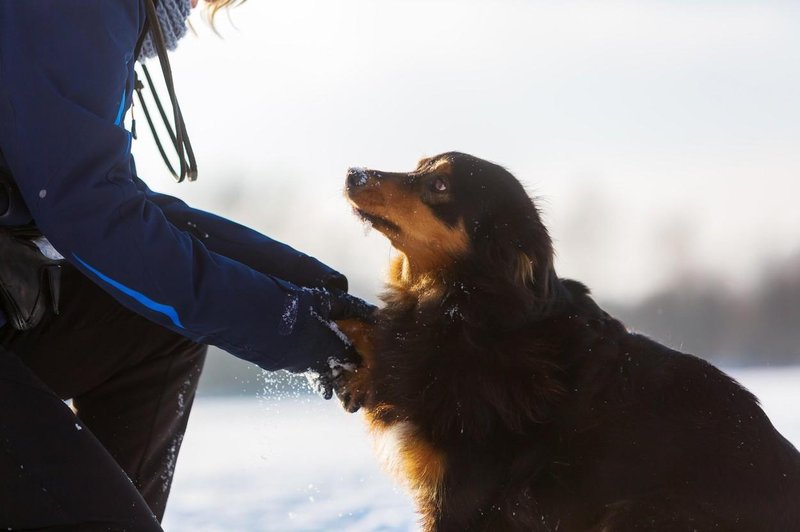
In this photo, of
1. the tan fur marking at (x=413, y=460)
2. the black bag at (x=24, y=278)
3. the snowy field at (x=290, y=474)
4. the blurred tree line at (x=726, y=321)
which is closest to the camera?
the black bag at (x=24, y=278)

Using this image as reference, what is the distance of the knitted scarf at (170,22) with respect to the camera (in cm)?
209

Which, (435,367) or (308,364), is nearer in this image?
(308,364)

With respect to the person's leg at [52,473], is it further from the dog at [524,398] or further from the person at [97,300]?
the dog at [524,398]

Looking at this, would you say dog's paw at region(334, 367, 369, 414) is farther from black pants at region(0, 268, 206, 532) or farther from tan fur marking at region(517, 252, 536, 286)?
tan fur marking at region(517, 252, 536, 286)

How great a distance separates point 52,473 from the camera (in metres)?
1.71

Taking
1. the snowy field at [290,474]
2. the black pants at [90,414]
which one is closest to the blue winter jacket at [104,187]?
the black pants at [90,414]

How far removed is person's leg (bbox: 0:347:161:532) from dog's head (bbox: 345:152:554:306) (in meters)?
1.11

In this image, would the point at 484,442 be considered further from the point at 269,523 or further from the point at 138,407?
the point at 269,523

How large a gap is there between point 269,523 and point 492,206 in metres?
1.76

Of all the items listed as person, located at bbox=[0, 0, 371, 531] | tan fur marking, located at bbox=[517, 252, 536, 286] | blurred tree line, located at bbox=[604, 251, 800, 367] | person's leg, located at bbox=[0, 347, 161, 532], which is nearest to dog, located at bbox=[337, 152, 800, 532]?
tan fur marking, located at bbox=[517, 252, 536, 286]

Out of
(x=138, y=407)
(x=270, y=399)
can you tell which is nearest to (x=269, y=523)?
(x=270, y=399)

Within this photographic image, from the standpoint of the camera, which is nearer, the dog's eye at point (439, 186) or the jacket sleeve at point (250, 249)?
the jacket sleeve at point (250, 249)

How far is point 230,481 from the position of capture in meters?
4.35

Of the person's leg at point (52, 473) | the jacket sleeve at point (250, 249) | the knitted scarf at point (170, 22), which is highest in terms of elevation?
the knitted scarf at point (170, 22)
